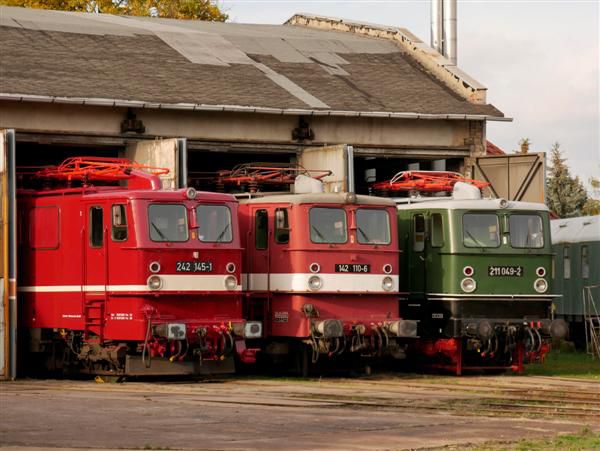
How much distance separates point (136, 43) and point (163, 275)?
1050 cm

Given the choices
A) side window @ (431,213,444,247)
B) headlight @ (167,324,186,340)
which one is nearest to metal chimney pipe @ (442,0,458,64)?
side window @ (431,213,444,247)

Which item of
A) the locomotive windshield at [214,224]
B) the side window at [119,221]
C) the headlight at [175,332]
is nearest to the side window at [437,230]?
the locomotive windshield at [214,224]

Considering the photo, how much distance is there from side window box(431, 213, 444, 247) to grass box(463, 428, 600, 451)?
33.6ft

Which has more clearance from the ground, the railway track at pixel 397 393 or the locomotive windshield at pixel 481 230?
the locomotive windshield at pixel 481 230

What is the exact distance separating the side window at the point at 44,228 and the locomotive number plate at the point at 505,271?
293 inches

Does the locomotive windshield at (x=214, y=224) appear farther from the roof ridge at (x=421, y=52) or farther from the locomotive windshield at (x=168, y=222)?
the roof ridge at (x=421, y=52)

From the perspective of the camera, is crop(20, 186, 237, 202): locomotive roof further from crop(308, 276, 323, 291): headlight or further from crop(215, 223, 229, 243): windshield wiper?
crop(308, 276, 323, 291): headlight

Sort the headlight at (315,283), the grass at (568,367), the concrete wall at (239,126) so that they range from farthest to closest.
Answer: the concrete wall at (239,126) → the grass at (568,367) → the headlight at (315,283)

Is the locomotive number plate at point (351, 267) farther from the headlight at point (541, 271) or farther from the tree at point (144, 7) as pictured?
the tree at point (144, 7)

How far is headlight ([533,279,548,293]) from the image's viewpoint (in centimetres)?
2441

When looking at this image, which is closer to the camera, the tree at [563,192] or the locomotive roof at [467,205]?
→ the locomotive roof at [467,205]

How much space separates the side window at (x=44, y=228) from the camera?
23047 millimetres

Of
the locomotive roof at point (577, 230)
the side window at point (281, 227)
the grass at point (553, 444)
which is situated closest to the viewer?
the grass at point (553, 444)

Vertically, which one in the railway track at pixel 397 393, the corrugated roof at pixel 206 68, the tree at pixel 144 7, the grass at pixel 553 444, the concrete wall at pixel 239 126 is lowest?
the grass at pixel 553 444
